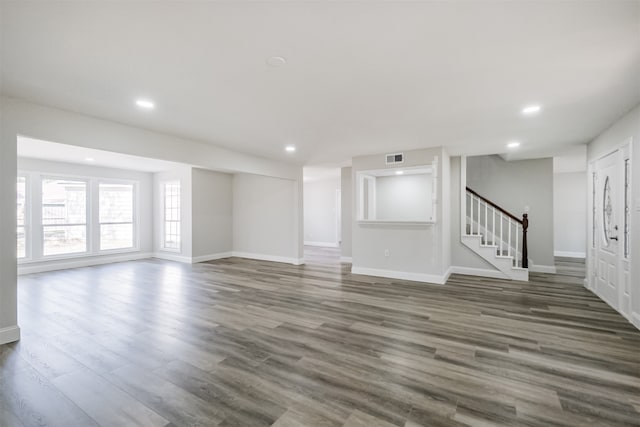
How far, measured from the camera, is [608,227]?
420 cm

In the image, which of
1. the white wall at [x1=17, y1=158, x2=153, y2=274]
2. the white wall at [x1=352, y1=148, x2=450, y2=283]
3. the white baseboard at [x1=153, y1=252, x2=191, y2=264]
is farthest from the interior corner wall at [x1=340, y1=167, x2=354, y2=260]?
the white wall at [x1=17, y1=158, x2=153, y2=274]

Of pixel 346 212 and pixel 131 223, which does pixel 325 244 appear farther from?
pixel 131 223

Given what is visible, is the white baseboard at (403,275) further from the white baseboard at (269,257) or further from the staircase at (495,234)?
the white baseboard at (269,257)

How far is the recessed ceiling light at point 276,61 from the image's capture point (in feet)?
7.28

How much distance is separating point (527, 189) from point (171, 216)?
30.6 ft

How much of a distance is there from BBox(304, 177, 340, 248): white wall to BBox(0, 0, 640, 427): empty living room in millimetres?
4145

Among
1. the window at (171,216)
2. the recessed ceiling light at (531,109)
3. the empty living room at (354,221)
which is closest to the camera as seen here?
the empty living room at (354,221)

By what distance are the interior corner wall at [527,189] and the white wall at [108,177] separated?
357 inches

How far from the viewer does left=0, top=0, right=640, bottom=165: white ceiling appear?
5.66ft

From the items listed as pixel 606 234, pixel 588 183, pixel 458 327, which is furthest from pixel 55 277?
pixel 588 183

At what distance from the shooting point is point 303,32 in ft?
6.22

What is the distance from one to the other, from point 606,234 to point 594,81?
113 inches

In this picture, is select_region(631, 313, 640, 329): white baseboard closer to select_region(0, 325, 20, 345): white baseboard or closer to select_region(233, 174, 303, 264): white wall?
select_region(233, 174, 303, 264): white wall

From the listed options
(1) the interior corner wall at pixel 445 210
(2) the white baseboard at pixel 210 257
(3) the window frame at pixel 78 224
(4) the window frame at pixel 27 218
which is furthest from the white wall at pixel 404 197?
(4) the window frame at pixel 27 218
